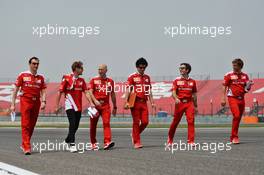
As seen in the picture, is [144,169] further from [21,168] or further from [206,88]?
[206,88]

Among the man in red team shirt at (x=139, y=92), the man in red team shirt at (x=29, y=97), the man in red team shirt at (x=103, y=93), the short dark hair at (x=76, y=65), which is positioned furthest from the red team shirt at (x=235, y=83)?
the man in red team shirt at (x=29, y=97)

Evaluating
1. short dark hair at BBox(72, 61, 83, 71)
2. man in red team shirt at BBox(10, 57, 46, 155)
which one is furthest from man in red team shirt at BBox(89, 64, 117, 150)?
man in red team shirt at BBox(10, 57, 46, 155)

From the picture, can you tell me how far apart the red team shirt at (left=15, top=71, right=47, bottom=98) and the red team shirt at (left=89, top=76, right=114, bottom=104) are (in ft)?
4.78

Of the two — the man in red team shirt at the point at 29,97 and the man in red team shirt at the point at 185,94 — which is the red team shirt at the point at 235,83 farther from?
the man in red team shirt at the point at 29,97

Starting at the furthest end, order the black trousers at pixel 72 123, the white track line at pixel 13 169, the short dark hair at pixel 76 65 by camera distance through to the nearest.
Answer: the short dark hair at pixel 76 65 → the black trousers at pixel 72 123 → the white track line at pixel 13 169

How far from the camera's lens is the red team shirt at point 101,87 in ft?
41.1

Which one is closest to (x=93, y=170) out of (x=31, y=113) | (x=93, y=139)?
(x=31, y=113)

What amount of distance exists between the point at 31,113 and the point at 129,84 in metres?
2.42

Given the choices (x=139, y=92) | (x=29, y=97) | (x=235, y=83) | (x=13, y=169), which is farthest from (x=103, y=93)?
(x=13, y=169)

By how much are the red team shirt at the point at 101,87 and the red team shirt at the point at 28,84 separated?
1.46m

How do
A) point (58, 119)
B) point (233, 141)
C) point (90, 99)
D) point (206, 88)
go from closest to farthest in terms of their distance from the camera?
point (90, 99) → point (233, 141) → point (58, 119) → point (206, 88)

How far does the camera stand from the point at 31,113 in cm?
1158

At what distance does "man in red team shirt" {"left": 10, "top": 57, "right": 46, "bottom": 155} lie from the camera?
11.4 meters

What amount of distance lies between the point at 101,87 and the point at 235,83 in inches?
133
